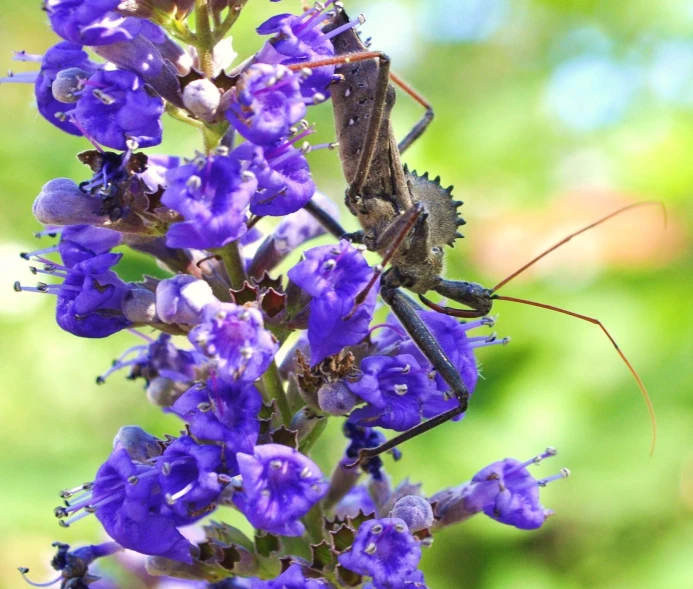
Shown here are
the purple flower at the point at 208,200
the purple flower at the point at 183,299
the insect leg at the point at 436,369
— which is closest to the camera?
the purple flower at the point at 208,200

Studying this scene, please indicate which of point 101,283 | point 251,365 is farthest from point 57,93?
point 251,365

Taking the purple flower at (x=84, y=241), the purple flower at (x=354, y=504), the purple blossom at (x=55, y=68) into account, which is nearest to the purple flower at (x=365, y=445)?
the purple flower at (x=354, y=504)

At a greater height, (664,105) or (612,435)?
(664,105)

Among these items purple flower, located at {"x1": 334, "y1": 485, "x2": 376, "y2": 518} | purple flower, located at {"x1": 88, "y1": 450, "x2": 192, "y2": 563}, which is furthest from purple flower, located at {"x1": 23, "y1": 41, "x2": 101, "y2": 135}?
purple flower, located at {"x1": 334, "y1": 485, "x2": 376, "y2": 518}

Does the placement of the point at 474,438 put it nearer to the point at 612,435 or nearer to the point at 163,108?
the point at 612,435

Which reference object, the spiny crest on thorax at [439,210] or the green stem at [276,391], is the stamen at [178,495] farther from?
the spiny crest on thorax at [439,210]

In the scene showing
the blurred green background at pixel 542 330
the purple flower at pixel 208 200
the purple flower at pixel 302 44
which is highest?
the purple flower at pixel 302 44
